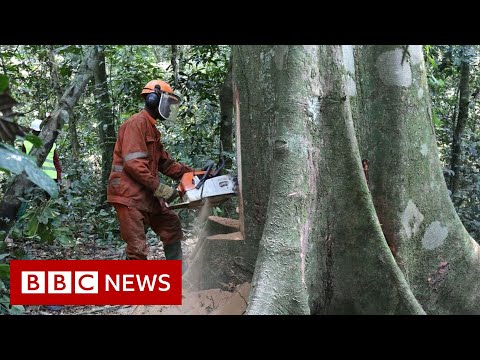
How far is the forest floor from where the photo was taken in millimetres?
3717

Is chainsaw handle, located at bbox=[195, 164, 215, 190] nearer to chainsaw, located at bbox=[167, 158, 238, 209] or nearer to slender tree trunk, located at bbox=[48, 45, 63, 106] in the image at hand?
chainsaw, located at bbox=[167, 158, 238, 209]

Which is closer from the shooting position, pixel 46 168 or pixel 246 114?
pixel 246 114

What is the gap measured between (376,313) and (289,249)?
28.4 inches

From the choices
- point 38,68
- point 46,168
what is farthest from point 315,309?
point 38,68

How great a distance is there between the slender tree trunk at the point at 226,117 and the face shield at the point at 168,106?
1.58 m

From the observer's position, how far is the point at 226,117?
6.67m

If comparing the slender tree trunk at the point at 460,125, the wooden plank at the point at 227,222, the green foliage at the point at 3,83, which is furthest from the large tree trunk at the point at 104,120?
the green foliage at the point at 3,83

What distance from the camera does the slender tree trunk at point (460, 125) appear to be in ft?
23.3

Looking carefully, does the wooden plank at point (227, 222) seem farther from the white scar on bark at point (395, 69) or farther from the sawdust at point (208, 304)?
the white scar on bark at point (395, 69)

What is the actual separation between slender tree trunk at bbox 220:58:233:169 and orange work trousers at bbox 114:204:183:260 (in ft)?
6.02

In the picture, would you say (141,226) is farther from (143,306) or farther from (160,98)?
(160,98)

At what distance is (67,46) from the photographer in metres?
6.33

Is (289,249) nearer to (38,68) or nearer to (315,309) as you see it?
(315,309)

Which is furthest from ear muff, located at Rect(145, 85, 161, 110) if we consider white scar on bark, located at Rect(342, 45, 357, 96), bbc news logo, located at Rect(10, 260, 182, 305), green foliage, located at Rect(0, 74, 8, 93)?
green foliage, located at Rect(0, 74, 8, 93)
